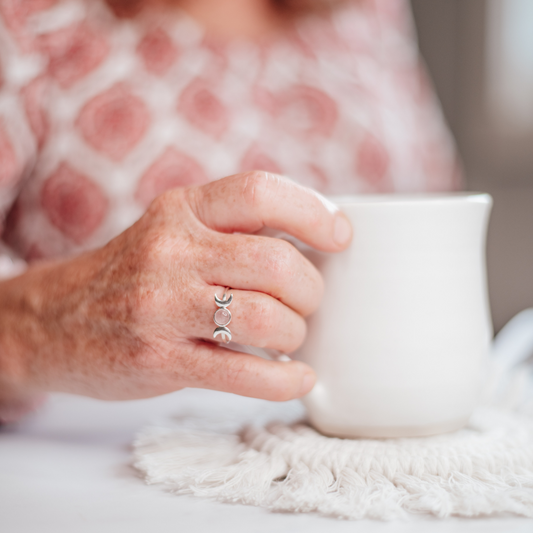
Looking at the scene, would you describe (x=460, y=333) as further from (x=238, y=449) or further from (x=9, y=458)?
(x=9, y=458)

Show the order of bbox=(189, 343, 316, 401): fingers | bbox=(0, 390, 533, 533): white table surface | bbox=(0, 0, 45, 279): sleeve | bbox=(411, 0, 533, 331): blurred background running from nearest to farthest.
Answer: bbox=(0, 390, 533, 533): white table surface, bbox=(189, 343, 316, 401): fingers, bbox=(0, 0, 45, 279): sleeve, bbox=(411, 0, 533, 331): blurred background

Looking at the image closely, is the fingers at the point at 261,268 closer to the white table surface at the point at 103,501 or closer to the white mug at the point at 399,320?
the white mug at the point at 399,320

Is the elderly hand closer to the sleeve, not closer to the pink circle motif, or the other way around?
the pink circle motif

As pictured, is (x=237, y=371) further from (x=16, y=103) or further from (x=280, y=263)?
(x=16, y=103)

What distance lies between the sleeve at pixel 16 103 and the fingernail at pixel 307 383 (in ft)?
1.47

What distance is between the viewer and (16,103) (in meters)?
0.78

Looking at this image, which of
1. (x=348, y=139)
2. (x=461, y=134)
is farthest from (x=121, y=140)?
(x=461, y=134)

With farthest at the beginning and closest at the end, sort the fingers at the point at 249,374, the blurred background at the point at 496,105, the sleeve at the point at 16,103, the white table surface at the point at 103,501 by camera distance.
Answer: the blurred background at the point at 496,105
the sleeve at the point at 16,103
the fingers at the point at 249,374
the white table surface at the point at 103,501

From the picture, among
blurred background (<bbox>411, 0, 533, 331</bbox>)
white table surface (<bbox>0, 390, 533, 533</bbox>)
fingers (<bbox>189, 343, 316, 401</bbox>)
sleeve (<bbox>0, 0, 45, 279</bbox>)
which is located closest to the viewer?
white table surface (<bbox>0, 390, 533, 533</bbox>)

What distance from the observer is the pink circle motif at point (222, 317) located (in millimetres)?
398

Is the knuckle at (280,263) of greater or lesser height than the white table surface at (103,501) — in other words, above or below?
above

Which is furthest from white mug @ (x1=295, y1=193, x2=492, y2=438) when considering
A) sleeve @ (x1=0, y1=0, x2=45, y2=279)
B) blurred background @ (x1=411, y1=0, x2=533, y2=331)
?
blurred background @ (x1=411, y1=0, x2=533, y2=331)

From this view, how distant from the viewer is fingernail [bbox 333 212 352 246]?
1.31ft

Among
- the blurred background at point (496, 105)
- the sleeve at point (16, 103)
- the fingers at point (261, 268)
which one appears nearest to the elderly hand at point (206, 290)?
the fingers at point (261, 268)
